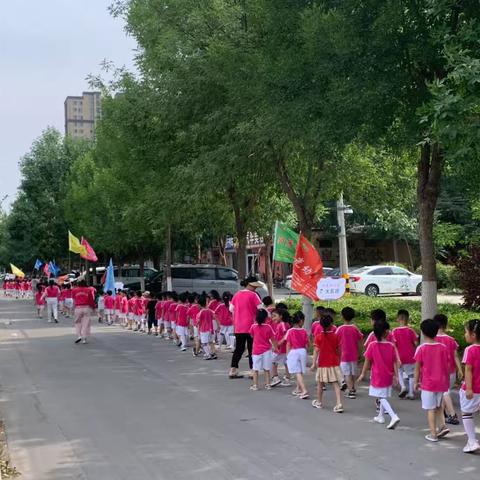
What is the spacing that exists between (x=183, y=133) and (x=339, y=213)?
11.5m

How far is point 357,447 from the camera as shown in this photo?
7.44m

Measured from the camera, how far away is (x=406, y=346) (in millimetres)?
10133

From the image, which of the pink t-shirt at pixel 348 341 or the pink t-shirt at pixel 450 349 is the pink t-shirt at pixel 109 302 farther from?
the pink t-shirt at pixel 450 349

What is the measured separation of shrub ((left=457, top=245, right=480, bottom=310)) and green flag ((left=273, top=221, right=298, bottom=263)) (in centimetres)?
442

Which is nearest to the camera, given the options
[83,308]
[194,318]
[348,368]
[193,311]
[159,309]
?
[348,368]

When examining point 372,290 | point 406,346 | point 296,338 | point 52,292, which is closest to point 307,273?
point 296,338

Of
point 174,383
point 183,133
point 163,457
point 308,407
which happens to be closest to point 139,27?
A: point 183,133

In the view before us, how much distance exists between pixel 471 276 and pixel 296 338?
8.39 m

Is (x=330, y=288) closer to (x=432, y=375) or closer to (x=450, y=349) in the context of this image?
(x=450, y=349)

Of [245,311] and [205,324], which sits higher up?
[245,311]

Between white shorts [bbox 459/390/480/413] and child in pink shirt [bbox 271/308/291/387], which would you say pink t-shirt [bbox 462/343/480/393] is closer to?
white shorts [bbox 459/390/480/413]

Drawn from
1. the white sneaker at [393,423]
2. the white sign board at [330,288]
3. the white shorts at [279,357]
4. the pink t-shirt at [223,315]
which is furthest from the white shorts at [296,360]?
the pink t-shirt at [223,315]

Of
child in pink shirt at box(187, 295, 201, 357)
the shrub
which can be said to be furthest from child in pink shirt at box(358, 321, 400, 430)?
the shrub

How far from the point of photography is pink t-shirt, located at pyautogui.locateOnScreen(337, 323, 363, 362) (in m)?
10.3
